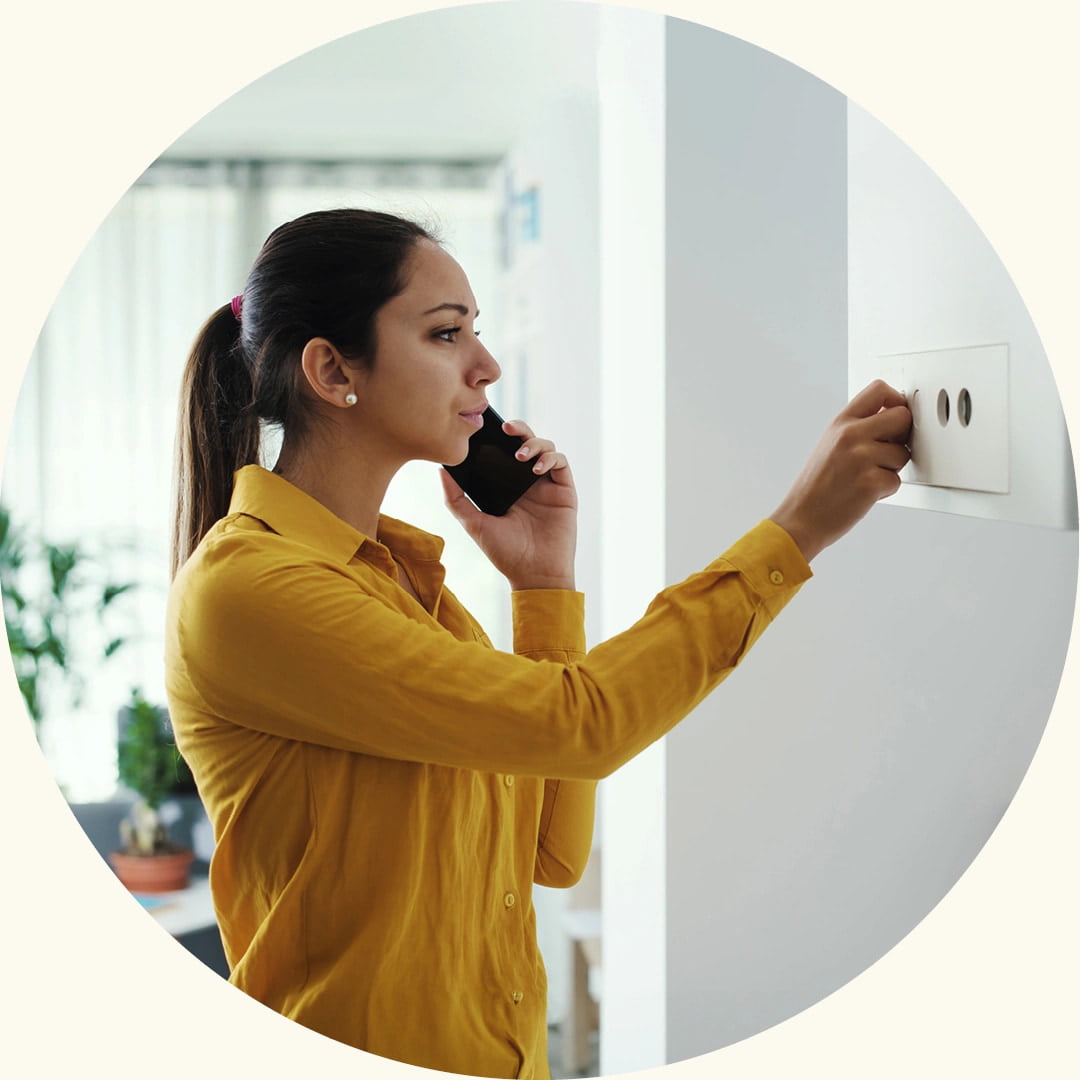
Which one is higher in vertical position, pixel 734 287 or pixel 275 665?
pixel 734 287

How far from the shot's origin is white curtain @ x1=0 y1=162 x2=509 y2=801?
10.2 ft

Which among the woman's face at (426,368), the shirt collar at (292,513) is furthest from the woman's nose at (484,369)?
the shirt collar at (292,513)

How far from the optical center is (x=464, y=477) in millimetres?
890

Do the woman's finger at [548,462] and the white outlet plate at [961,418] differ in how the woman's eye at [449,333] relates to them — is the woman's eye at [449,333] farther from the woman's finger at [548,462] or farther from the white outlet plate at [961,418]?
the white outlet plate at [961,418]

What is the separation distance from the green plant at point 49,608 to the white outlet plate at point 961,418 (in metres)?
2.21

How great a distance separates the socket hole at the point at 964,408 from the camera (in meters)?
0.71

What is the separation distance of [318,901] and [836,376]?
91 cm

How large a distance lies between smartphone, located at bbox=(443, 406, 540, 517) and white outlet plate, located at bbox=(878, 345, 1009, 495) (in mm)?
278

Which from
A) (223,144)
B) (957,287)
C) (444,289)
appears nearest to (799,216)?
(957,287)

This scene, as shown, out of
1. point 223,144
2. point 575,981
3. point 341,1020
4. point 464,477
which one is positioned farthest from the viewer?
point 223,144

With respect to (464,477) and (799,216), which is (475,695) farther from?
(799,216)

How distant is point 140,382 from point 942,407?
2.83m

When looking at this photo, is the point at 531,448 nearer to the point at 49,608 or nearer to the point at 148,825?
the point at 148,825

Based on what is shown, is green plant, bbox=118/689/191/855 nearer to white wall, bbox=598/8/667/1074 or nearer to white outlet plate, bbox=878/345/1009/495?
white wall, bbox=598/8/667/1074
